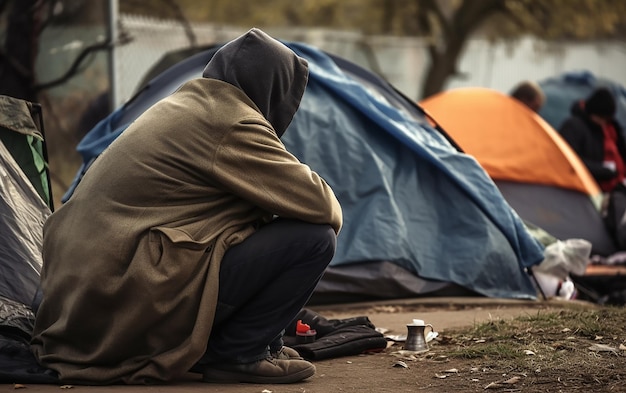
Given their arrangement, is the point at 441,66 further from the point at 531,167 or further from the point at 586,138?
the point at 531,167

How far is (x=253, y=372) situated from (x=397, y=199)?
307 centimetres

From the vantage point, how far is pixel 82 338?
430cm

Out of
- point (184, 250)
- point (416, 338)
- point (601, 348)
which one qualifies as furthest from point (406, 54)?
point (184, 250)

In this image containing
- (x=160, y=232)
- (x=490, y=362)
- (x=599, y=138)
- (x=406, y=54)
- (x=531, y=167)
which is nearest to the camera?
(x=160, y=232)

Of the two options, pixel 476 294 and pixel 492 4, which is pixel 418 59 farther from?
pixel 476 294

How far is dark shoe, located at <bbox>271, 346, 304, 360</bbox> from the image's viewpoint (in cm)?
456

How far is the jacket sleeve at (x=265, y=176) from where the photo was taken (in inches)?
167

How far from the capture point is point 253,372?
14.5 ft

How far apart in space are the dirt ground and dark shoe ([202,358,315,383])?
0.12 feet

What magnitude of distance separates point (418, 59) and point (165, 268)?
15693mm

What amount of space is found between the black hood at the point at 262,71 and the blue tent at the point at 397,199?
7.99 ft

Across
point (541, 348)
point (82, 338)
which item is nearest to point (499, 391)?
point (541, 348)

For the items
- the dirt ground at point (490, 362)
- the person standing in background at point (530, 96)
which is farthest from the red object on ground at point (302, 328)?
the person standing in background at point (530, 96)

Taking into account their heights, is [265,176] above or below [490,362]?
above
